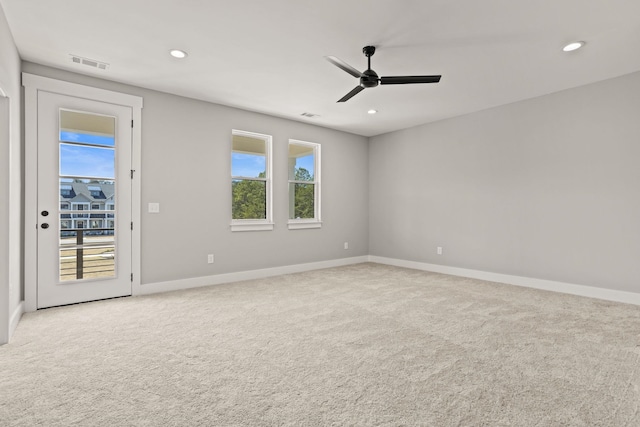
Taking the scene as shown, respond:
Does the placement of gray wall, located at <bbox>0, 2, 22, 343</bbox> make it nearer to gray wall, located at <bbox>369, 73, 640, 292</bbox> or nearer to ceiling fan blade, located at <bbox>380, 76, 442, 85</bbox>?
ceiling fan blade, located at <bbox>380, 76, 442, 85</bbox>

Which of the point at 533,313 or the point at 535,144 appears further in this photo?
the point at 535,144

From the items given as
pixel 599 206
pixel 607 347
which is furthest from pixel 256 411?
pixel 599 206

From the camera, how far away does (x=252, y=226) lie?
529cm

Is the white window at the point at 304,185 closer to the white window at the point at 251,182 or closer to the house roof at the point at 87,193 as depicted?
the white window at the point at 251,182

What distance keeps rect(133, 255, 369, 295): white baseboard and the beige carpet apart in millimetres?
426

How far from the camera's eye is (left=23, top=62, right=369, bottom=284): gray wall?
14.2 ft

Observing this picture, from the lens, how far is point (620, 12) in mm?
2635

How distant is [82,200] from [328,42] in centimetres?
327

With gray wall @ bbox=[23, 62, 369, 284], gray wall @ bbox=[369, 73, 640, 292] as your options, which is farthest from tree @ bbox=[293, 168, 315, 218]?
gray wall @ bbox=[369, 73, 640, 292]

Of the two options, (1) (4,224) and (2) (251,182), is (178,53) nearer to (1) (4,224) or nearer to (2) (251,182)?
(1) (4,224)

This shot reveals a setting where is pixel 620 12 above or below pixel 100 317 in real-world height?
above

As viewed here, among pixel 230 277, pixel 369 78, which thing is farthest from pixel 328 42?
pixel 230 277

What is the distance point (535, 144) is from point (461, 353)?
355 cm

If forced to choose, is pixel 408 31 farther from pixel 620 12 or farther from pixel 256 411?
pixel 256 411
